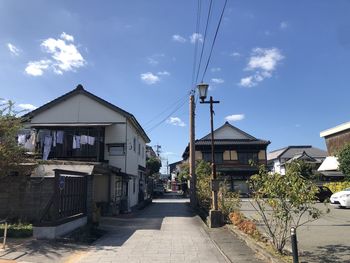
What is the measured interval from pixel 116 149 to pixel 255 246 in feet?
60.1

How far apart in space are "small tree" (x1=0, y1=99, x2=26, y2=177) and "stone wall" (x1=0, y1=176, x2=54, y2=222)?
0.64 meters

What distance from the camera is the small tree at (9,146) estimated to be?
13.6m

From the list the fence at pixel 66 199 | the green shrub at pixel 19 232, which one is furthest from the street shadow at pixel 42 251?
the fence at pixel 66 199

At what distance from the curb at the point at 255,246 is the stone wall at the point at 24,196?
6.65m

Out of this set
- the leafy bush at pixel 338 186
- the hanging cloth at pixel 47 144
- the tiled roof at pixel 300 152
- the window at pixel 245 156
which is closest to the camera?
the hanging cloth at pixel 47 144

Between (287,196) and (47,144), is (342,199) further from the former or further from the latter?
(47,144)

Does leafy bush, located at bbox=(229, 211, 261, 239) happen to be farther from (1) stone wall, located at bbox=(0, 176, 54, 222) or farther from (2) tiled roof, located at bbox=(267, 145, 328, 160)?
(2) tiled roof, located at bbox=(267, 145, 328, 160)

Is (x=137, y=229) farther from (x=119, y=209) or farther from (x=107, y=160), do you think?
(x=107, y=160)

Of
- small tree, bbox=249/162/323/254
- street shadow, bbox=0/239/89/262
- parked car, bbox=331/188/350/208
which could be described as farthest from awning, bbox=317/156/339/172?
street shadow, bbox=0/239/89/262

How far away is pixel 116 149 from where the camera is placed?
92.0 ft

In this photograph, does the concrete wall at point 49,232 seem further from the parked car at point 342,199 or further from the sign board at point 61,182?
the parked car at point 342,199

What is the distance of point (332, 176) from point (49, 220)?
39979mm

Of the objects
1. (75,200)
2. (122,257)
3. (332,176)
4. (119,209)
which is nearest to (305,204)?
(122,257)

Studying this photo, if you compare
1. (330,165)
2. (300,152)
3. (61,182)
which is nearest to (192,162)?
(61,182)
